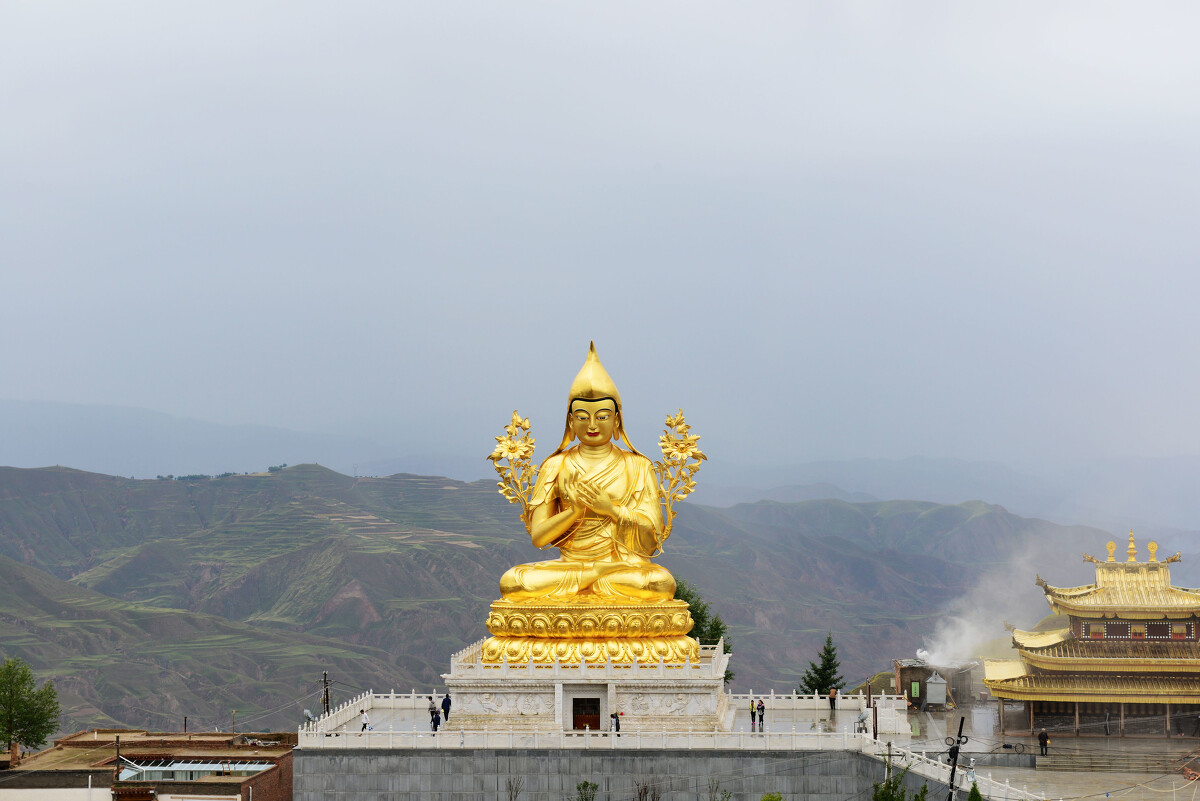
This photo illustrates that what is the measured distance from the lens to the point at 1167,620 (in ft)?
88.4

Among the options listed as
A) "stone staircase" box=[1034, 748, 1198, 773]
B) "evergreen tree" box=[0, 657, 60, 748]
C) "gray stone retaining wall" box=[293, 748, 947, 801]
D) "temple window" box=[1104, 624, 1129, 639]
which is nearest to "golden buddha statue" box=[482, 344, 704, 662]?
"gray stone retaining wall" box=[293, 748, 947, 801]

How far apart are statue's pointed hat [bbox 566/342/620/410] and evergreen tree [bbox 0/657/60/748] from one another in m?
14.7

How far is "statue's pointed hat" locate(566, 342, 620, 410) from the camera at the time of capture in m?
25.9

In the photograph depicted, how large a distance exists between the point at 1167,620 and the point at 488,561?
66.9 metres

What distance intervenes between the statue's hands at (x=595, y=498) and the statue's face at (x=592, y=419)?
1.11 metres

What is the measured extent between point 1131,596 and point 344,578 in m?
63.5

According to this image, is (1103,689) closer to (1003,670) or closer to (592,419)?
(1003,670)

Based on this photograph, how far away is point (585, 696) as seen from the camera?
23547 millimetres

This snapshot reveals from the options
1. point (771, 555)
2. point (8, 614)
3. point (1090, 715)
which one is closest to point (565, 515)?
point (1090, 715)

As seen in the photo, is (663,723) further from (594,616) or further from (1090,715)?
(1090,715)

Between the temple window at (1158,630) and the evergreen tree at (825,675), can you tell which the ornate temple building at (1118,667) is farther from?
the evergreen tree at (825,675)

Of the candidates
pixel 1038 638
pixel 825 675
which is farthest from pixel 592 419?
pixel 1038 638

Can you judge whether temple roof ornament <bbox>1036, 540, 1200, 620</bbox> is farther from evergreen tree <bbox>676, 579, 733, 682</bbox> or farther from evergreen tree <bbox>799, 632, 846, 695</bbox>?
evergreen tree <bbox>676, 579, 733, 682</bbox>

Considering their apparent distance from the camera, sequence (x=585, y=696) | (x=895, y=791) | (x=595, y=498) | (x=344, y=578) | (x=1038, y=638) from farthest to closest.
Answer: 1. (x=344, y=578)
2. (x=1038, y=638)
3. (x=595, y=498)
4. (x=585, y=696)
5. (x=895, y=791)
